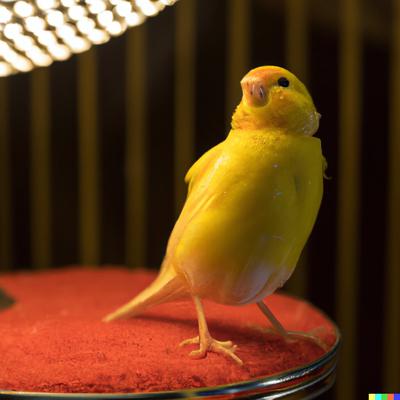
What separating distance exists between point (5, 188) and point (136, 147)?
280 mm

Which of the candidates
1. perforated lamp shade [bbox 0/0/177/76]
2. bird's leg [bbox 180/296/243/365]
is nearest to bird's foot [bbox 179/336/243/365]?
bird's leg [bbox 180/296/243/365]

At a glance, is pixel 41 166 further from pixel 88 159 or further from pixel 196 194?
pixel 196 194

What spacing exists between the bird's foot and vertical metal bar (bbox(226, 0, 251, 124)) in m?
0.68

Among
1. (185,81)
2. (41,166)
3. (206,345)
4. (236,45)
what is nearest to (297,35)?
(236,45)

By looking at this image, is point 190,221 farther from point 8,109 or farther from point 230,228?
point 8,109

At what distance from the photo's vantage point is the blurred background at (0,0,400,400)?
1.17 metres

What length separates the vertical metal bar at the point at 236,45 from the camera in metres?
1.16

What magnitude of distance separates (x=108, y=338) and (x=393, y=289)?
77 centimetres

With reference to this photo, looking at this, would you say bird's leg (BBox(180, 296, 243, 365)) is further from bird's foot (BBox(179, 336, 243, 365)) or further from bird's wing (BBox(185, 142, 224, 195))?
bird's wing (BBox(185, 142, 224, 195))

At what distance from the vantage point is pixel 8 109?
49.0 inches

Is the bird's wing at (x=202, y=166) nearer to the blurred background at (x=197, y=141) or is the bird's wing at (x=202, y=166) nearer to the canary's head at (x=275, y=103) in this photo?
the canary's head at (x=275, y=103)

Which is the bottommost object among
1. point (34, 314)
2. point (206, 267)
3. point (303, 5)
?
point (34, 314)

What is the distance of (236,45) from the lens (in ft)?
3.87

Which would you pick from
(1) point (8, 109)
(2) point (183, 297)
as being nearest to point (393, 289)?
(2) point (183, 297)
